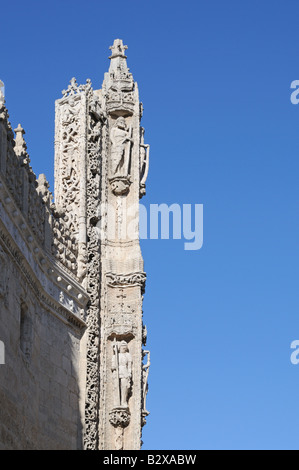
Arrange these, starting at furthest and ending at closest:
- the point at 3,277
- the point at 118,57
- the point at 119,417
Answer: the point at 118,57
the point at 119,417
the point at 3,277

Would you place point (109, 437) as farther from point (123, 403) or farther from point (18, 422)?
point (18, 422)

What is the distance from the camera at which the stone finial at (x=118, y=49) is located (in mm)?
30406

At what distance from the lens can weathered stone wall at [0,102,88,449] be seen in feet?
72.9

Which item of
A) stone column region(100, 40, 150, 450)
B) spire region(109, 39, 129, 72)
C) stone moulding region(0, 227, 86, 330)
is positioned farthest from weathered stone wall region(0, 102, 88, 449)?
spire region(109, 39, 129, 72)

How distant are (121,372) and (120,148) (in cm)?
531

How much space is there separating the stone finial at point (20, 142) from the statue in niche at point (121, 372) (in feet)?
16.8

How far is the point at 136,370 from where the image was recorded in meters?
27.5

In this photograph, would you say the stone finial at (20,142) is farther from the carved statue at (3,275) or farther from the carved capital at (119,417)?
the carved capital at (119,417)

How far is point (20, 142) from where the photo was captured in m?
24.9

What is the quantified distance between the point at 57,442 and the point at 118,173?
22.7 feet

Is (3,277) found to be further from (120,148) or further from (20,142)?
(120,148)

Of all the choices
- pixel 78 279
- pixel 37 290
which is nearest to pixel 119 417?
pixel 78 279

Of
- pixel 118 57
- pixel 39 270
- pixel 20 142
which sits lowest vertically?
pixel 39 270
